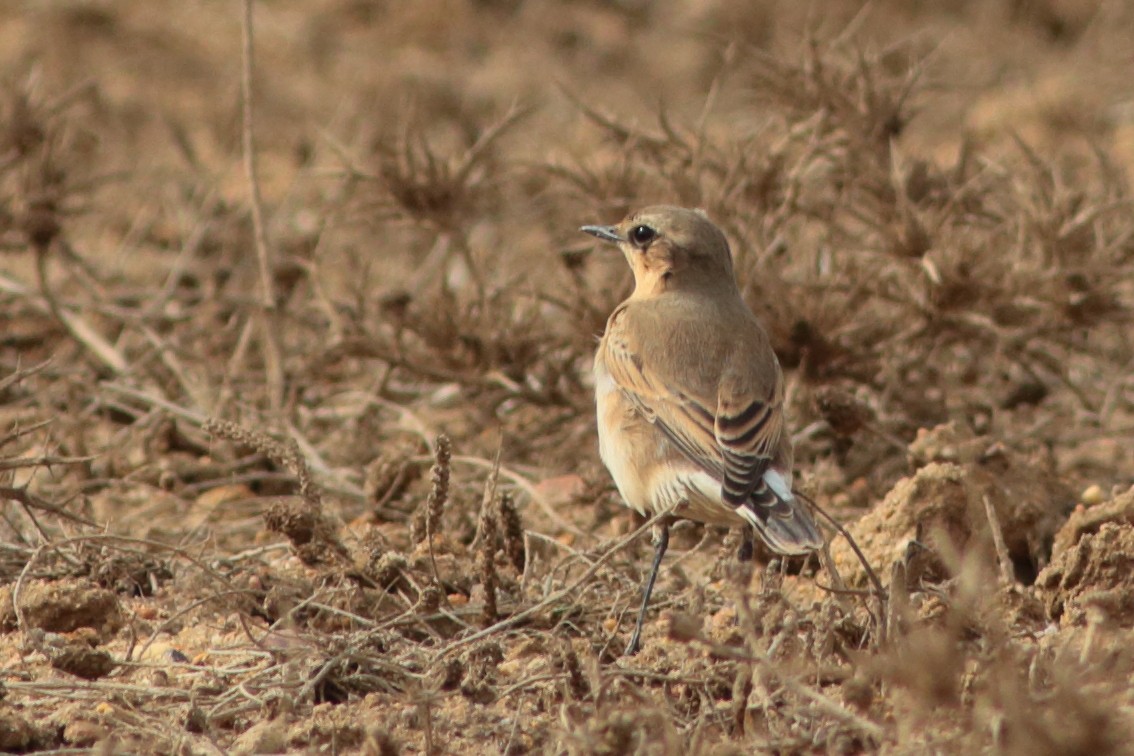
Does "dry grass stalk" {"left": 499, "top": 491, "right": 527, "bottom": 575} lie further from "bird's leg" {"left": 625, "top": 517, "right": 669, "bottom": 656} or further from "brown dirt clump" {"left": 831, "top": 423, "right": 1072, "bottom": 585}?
"brown dirt clump" {"left": 831, "top": 423, "right": 1072, "bottom": 585}

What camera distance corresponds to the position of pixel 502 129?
296 inches

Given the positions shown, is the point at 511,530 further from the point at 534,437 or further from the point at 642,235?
the point at 534,437

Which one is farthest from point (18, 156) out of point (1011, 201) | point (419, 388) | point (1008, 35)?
point (1008, 35)

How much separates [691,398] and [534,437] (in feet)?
7.15

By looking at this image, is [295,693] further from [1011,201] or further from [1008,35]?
[1008,35]

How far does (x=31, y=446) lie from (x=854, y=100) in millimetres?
4069

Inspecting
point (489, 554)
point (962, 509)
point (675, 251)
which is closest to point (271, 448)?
point (489, 554)

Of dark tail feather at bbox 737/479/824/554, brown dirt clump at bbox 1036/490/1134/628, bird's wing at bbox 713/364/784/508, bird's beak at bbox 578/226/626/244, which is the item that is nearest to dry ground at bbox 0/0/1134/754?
brown dirt clump at bbox 1036/490/1134/628

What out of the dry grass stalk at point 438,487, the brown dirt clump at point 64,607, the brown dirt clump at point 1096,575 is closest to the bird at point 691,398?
the dry grass stalk at point 438,487

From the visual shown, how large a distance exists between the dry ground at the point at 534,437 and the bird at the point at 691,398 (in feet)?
0.81

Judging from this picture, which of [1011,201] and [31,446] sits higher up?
[1011,201]

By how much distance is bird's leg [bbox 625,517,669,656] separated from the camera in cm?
531

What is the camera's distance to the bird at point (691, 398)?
5.31 meters

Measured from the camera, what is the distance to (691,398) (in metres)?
5.68
